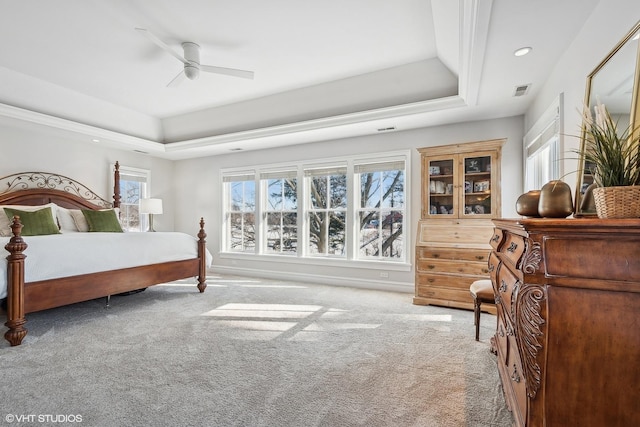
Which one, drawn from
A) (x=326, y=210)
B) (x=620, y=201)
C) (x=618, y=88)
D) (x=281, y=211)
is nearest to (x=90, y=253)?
(x=281, y=211)

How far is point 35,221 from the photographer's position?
3.84 m

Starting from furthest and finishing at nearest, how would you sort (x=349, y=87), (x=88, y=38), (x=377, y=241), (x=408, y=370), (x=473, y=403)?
(x=377, y=241) → (x=349, y=87) → (x=88, y=38) → (x=408, y=370) → (x=473, y=403)

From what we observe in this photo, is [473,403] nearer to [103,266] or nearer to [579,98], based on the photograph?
[579,98]

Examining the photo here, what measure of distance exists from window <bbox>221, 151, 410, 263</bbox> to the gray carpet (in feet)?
4.74

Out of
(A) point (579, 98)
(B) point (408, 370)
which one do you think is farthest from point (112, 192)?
(A) point (579, 98)

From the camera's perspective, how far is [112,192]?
18.1 ft

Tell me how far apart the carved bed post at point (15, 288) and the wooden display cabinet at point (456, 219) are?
13.0 ft

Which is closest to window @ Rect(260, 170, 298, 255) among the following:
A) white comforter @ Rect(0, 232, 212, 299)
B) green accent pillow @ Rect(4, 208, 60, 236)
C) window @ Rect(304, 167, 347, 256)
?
window @ Rect(304, 167, 347, 256)

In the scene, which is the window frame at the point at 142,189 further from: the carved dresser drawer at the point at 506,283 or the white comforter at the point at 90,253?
the carved dresser drawer at the point at 506,283

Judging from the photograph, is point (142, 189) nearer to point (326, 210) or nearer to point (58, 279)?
point (58, 279)

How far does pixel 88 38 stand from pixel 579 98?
4.47 metres

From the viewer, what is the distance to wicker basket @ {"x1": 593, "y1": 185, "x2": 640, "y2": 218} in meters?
1.17

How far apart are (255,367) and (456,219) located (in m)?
2.97

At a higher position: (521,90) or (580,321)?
(521,90)
